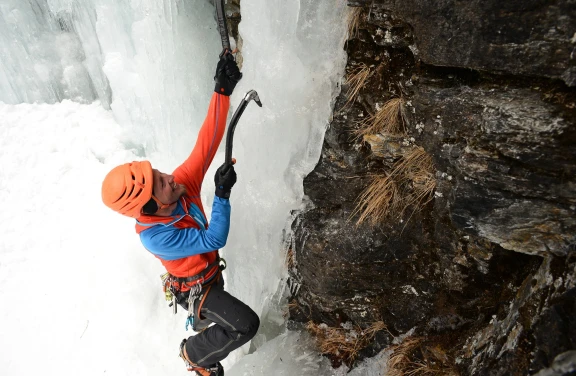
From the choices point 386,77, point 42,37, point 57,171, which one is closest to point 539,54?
point 386,77

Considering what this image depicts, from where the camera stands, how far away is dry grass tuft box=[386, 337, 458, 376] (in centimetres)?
293

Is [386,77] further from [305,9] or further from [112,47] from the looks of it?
[112,47]

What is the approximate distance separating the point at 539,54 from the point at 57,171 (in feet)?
22.1

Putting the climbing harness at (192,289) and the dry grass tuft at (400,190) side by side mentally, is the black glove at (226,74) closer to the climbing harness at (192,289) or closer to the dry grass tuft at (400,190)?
the dry grass tuft at (400,190)

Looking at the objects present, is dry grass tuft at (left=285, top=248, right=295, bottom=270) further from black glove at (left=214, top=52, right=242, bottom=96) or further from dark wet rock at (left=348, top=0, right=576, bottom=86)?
dark wet rock at (left=348, top=0, right=576, bottom=86)

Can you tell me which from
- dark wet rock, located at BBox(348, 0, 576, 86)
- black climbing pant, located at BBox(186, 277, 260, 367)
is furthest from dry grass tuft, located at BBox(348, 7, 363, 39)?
black climbing pant, located at BBox(186, 277, 260, 367)

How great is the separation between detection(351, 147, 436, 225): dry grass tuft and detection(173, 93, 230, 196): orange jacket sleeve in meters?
1.23

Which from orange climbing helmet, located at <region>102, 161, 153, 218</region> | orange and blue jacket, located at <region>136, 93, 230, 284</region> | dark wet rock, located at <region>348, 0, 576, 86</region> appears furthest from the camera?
orange and blue jacket, located at <region>136, 93, 230, 284</region>

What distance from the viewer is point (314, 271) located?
3.51m

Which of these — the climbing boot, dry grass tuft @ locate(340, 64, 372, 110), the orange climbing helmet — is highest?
dry grass tuft @ locate(340, 64, 372, 110)

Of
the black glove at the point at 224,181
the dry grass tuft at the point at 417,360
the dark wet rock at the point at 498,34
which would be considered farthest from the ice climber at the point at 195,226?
the dark wet rock at the point at 498,34

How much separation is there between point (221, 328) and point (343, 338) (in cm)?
115

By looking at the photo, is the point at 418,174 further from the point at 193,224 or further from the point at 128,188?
the point at 128,188

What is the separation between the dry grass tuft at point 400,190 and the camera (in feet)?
8.95
